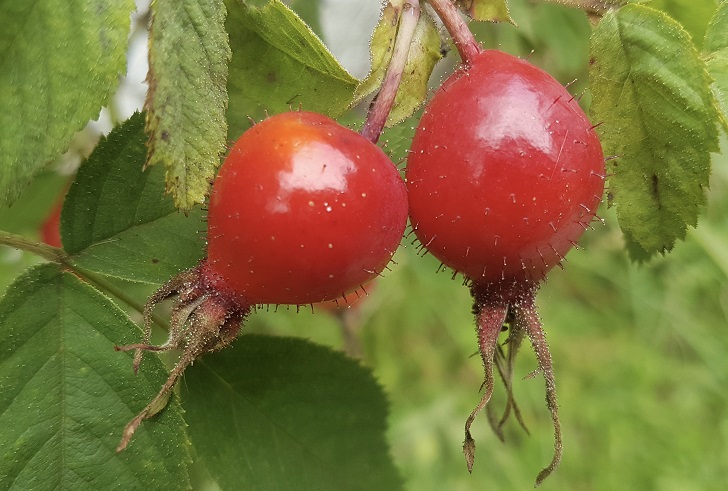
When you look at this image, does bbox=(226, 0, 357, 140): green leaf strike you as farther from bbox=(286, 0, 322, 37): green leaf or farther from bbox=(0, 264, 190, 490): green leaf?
bbox=(286, 0, 322, 37): green leaf

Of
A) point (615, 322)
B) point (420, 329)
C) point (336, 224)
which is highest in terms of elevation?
point (420, 329)

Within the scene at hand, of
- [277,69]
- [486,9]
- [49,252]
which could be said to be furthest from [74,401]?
[486,9]

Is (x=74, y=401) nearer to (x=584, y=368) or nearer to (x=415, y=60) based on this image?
Answer: (x=415, y=60)

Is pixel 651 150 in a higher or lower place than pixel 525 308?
higher

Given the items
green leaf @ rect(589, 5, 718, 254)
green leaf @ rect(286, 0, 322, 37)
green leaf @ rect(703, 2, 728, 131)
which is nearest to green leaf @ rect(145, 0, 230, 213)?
green leaf @ rect(589, 5, 718, 254)

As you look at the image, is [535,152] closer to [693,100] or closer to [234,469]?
[693,100]

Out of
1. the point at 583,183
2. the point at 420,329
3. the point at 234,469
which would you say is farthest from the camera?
the point at 420,329

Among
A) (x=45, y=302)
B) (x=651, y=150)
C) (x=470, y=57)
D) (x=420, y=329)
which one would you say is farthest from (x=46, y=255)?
(x=420, y=329)
